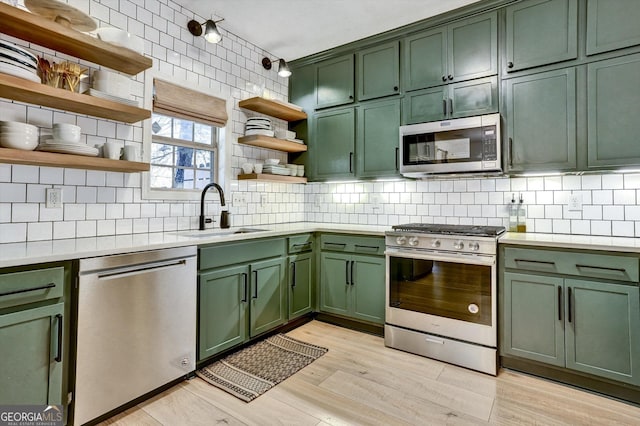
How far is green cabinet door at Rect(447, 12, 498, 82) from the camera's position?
2.71 m

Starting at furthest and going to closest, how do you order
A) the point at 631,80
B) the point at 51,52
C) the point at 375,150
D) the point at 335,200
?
the point at 335,200 < the point at 375,150 < the point at 631,80 < the point at 51,52

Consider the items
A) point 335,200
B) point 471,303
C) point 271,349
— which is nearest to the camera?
point 471,303

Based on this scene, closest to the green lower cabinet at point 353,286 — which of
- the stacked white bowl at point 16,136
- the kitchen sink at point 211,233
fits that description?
the kitchen sink at point 211,233

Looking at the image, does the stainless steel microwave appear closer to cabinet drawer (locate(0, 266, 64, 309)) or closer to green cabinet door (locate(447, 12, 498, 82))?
green cabinet door (locate(447, 12, 498, 82))

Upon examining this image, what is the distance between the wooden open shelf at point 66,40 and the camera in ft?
5.61

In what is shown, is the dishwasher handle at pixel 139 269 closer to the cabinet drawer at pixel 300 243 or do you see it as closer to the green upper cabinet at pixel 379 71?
the cabinet drawer at pixel 300 243

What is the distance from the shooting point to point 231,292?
2.51 metres

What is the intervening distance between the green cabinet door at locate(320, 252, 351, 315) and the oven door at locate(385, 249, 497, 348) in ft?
1.52

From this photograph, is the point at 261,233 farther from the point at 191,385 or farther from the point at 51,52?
the point at 51,52

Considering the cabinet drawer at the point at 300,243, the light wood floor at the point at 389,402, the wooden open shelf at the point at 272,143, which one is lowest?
the light wood floor at the point at 389,402

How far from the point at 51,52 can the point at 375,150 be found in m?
2.60

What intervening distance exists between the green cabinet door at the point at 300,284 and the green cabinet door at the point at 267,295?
0.10 metres

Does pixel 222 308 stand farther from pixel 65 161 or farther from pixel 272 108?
pixel 272 108

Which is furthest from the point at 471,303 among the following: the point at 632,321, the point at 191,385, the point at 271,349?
the point at 191,385
